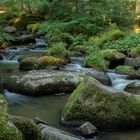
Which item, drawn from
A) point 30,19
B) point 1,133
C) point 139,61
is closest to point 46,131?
point 1,133

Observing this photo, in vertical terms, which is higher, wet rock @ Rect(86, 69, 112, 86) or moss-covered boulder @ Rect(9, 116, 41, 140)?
moss-covered boulder @ Rect(9, 116, 41, 140)

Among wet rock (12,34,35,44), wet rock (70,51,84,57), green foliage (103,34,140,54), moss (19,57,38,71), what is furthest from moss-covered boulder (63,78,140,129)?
wet rock (12,34,35,44)

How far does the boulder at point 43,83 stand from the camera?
300 inches

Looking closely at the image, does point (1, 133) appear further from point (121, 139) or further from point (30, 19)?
point (30, 19)

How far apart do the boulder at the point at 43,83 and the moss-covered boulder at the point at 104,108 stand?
5.43 feet

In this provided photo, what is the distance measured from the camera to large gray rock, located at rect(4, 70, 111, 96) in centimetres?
761

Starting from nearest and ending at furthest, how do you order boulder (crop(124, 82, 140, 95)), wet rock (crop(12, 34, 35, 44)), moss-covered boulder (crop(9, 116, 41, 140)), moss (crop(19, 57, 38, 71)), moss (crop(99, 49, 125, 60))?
moss-covered boulder (crop(9, 116, 41, 140)), boulder (crop(124, 82, 140, 95)), moss (crop(19, 57, 38, 71)), moss (crop(99, 49, 125, 60)), wet rock (crop(12, 34, 35, 44))

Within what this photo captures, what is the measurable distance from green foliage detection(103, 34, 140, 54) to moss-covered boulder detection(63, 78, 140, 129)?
6106 mm

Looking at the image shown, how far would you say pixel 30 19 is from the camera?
20.5 meters

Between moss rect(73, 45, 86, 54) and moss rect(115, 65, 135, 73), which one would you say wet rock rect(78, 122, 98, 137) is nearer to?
moss rect(115, 65, 135, 73)

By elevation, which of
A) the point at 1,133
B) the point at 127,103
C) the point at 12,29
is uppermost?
the point at 1,133

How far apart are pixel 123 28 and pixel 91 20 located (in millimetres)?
1478

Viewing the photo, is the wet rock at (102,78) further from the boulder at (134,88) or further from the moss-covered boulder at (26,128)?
the moss-covered boulder at (26,128)

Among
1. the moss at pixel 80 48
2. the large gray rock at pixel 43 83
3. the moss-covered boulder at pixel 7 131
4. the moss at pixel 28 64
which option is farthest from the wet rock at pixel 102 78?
the moss-covered boulder at pixel 7 131
